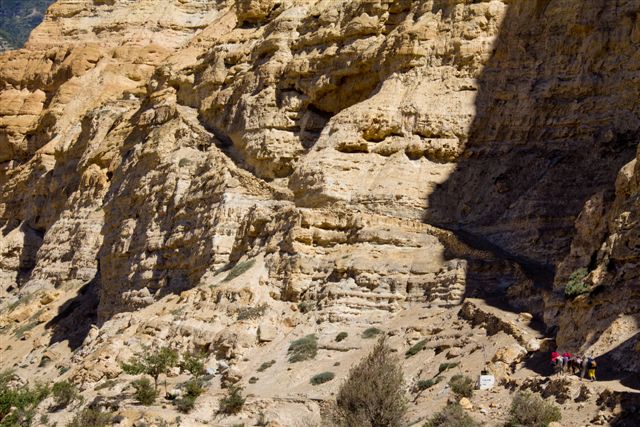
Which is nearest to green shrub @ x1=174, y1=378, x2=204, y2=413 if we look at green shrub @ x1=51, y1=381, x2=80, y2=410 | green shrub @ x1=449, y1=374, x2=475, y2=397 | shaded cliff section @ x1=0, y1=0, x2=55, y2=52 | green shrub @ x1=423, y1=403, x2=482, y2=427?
green shrub @ x1=51, y1=381, x2=80, y2=410

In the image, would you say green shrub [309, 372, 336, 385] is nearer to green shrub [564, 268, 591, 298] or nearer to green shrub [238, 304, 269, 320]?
green shrub [238, 304, 269, 320]

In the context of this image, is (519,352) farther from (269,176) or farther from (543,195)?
(269,176)

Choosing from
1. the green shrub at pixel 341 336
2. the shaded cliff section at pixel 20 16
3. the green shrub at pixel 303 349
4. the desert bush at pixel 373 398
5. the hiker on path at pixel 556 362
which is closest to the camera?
the hiker on path at pixel 556 362

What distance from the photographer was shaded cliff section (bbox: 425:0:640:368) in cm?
3462

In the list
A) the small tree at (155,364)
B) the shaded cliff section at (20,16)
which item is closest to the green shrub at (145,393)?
the small tree at (155,364)

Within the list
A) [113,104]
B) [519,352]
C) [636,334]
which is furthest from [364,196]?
[113,104]

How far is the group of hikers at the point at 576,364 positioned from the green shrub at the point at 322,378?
7.19m

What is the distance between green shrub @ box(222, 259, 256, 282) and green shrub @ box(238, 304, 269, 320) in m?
2.27

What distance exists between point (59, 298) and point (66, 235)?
429 cm

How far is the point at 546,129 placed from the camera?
124ft

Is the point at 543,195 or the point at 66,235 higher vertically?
the point at 543,195

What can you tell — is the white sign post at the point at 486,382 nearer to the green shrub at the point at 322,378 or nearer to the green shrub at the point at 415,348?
the green shrub at the point at 415,348

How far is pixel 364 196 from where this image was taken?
125ft

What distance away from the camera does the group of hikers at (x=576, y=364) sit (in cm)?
2186
